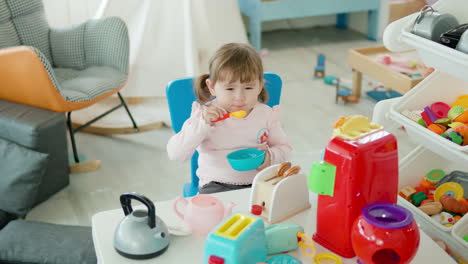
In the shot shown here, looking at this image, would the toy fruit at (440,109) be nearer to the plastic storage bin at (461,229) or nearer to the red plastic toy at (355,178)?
the plastic storage bin at (461,229)

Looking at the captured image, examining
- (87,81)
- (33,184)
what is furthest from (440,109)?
(87,81)

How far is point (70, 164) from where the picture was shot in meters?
2.75

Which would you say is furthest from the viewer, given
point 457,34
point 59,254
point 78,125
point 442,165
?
point 78,125

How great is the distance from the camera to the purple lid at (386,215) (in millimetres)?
1020

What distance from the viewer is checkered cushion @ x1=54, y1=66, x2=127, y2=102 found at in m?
2.71

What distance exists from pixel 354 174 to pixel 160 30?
242 cm

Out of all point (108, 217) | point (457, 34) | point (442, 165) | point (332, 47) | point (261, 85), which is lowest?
point (332, 47)

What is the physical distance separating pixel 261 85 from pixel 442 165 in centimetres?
79

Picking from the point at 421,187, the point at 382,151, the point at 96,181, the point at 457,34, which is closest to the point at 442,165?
the point at 421,187

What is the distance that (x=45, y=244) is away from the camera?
1891 millimetres

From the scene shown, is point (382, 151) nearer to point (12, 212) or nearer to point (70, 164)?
point (12, 212)

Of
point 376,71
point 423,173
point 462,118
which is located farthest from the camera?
point 376,71

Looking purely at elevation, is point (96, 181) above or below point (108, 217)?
below

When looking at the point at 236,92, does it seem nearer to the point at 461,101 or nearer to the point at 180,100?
the point at 180,100
